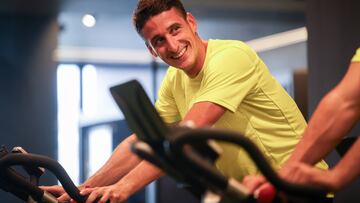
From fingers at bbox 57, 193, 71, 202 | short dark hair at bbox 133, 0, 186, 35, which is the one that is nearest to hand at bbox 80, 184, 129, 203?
fingers at bbox 57, 193, 71, 202

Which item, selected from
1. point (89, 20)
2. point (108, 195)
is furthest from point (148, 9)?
point (89, 20)

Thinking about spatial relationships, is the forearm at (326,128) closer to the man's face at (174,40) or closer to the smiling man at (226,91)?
the smiling man at (226,91)

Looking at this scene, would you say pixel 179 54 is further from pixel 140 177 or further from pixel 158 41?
pixel 140 177

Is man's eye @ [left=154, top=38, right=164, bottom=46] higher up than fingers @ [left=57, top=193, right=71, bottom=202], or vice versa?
man's eye @ [left=154, top=38, right=164, bottom=46]

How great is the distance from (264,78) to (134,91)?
905 mm

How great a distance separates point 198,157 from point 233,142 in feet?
0.30

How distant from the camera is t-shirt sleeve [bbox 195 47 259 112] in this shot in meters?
2.45

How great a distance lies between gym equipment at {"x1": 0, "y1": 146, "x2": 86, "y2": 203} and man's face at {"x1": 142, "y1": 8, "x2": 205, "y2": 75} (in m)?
0.58

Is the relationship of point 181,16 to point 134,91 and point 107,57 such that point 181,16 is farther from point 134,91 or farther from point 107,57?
point 107,57

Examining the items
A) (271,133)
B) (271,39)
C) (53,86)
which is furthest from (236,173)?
(271,39)

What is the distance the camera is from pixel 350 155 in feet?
5.99

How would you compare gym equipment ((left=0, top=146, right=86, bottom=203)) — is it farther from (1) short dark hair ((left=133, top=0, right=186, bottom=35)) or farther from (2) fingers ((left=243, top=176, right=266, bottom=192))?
(2) fingers ((left=243, top=176, right=266, bottom=192))

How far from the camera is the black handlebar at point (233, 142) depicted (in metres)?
1.56

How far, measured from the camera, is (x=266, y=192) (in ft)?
5.78
